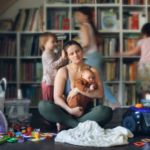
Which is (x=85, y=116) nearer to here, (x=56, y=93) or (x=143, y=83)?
(x=56, y=93)

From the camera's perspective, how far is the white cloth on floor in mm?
1546

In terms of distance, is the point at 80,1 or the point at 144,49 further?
the point at 80,1

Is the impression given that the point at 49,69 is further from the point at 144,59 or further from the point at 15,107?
the point at 144,59

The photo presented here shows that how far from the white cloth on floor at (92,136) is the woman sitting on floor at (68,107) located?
0.38 ft

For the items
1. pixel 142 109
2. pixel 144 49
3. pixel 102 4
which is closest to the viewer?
pixel 142 109

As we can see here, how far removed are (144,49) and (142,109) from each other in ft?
4.32

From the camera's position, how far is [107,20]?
3.62 m

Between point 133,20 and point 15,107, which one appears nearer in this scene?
point 15,107

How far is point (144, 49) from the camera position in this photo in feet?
9.88

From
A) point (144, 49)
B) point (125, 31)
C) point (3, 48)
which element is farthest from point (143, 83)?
point (3, 48)

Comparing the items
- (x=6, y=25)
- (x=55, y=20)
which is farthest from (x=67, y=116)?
(x=6, y=25)

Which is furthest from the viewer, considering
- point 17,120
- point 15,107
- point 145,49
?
point 145,49

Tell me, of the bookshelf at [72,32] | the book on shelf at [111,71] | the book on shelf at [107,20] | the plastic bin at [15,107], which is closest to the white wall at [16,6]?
the bookshelf at [72,32]

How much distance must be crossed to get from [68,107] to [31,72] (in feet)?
6.09
